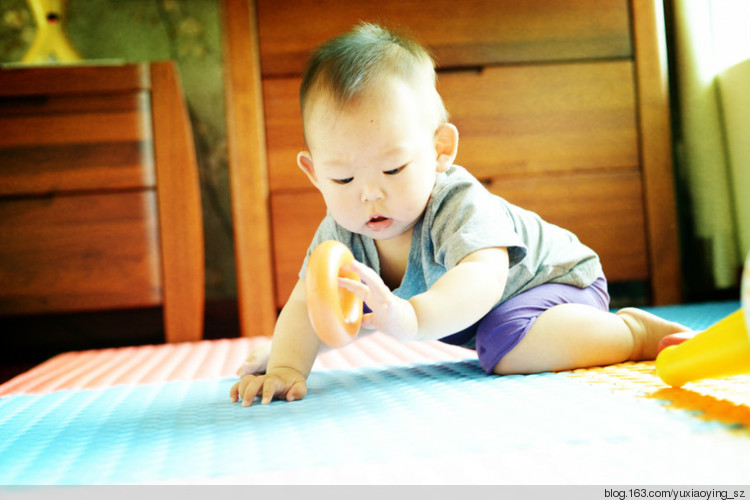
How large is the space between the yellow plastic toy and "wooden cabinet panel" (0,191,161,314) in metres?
1.05

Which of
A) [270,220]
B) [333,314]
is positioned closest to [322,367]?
[333,314]

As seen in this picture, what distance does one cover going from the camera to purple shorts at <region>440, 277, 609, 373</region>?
0.70 meters

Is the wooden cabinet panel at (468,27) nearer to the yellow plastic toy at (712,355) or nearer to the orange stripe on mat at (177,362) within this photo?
the orange stripe on mat at (177,362)

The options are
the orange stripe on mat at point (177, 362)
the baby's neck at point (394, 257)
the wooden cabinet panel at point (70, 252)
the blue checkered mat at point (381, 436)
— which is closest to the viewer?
the blue checkered mat at point (381, 436)

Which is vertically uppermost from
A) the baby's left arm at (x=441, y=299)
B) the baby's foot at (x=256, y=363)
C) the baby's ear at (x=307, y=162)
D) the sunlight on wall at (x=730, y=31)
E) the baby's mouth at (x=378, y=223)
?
the sunlight on wall at (x=730, y=31)

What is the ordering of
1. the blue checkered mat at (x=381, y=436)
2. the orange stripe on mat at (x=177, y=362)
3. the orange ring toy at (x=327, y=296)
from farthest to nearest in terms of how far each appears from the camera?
the orange stripe on mat at (x=177, y=362), the orange ring toy at (x=327, y=296), the blue checkered mat at (x=381, y=436)

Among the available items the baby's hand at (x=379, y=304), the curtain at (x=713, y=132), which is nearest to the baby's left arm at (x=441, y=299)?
the baby's hand at (x=379, y=304)

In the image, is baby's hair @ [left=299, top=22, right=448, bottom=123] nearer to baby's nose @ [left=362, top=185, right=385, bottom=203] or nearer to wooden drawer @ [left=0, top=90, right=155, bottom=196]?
baby's nose @ [left=362, top=185, right=385, bottom=203]

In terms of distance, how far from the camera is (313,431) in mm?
511

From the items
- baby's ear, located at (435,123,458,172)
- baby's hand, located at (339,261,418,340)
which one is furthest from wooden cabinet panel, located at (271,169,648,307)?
baby's hand, located at (339,261,418,340)

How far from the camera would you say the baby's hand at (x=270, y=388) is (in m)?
0.65

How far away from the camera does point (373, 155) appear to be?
0.65 m

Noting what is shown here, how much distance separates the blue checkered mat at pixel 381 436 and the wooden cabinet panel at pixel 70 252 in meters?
0.64

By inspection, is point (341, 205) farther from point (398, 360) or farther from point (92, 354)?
point (92, 354)
